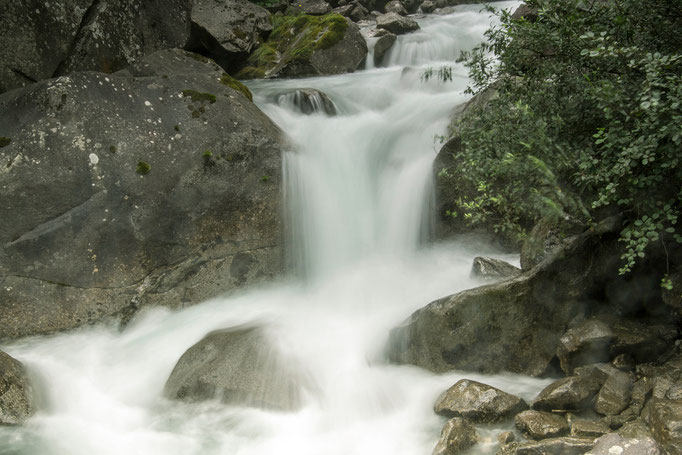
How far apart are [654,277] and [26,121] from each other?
24.6 ft

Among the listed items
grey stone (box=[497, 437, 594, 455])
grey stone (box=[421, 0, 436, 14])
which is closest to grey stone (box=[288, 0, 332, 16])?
grey stone (box=[421, 0, 436, 14])

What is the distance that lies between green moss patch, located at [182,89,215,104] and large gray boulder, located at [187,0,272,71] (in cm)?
549

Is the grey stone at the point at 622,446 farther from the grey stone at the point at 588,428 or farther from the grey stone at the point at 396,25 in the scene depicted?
the grey stone at the point at 396,25

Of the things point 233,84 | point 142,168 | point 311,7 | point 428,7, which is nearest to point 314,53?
point 233,84

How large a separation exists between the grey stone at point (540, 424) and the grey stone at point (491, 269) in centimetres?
231

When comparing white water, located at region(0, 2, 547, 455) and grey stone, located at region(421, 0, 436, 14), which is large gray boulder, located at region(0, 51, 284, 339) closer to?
white water, located at region(0, 2, 547, 455)

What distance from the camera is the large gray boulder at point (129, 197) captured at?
6598 millimetres

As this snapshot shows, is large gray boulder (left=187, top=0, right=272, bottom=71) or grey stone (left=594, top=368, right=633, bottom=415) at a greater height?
large gray boulder (left=187, top=0, right=272, bottom=71)

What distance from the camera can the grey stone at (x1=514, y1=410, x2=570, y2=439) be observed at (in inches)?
168

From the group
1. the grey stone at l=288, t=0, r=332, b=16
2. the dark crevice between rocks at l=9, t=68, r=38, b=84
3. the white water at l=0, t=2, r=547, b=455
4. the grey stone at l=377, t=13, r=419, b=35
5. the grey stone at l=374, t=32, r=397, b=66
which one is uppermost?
Answer: the grey stone at l=288, t=0, r=332, b=16

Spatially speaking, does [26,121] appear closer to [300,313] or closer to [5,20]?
[5,20]

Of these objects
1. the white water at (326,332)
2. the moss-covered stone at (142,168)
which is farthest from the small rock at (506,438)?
the moss-covered stone at (142,168)

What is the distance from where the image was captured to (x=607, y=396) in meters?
4.40

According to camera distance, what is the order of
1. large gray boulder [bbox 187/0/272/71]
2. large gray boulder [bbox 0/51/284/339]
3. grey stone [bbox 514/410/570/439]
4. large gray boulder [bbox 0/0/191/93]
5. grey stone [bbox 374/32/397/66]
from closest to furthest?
grey stone [bbox 514/410/570/439], large gray boulder [bbox 0/51/284/339], large gray boulder [bbox 0/0/191/93], large gray boulder [bbox 187/0/272/71], grey stone [bbox 374/32/397/66]
